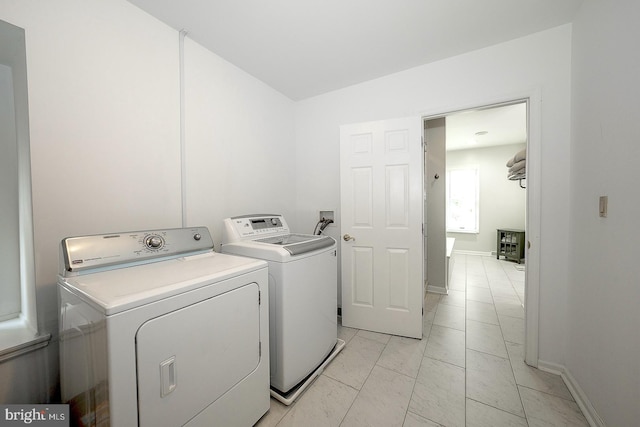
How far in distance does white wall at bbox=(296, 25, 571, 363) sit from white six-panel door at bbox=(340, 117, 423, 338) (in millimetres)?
285

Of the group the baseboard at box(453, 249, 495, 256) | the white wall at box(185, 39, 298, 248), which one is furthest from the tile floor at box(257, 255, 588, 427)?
the baseboard at box(453, 249, 495, 256)

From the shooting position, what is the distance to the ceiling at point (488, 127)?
10.8ft

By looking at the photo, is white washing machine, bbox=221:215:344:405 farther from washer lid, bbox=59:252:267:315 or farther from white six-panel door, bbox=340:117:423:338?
white six-panel door, bbox=340:117:423:338

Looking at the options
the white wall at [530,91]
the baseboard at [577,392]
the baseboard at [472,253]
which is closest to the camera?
the baseboard at [577,392]

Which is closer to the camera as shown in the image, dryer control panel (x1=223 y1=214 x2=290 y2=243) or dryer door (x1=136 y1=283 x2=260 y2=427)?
dryer door (x1=136 y1=283 x2=260 y2=427)

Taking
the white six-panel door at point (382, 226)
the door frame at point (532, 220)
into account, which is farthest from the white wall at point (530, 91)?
the white six-panel door at point (382, 226)

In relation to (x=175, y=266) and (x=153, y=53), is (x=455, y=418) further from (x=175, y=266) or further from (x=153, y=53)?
(x=153, y=53)

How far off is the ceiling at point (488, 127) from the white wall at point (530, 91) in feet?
3.22

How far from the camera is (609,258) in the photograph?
1166 millimetres

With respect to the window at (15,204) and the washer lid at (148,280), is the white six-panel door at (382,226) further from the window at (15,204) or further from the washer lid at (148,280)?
the window at (15,204)

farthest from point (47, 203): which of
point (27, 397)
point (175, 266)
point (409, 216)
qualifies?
point (409, 216)

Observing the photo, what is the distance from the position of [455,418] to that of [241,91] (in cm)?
287

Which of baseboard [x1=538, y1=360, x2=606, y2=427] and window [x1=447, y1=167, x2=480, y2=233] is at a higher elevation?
window [x1=447, y1=167, x2=480, y2=233]

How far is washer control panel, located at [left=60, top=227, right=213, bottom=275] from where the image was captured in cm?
98
